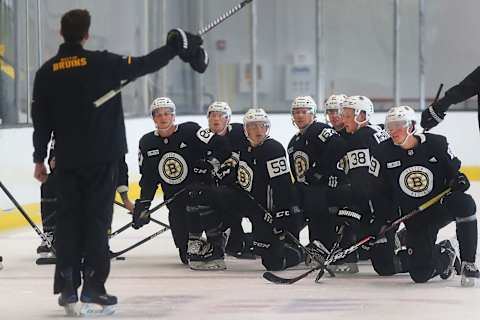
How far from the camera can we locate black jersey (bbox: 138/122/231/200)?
7180mm

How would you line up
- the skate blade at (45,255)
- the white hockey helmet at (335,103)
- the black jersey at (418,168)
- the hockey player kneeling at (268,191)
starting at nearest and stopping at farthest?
the black jersey at (418,168) → the hockey player kneeling at (268,191) → the white hockey helmet at (335,103) → the skate blade at (45,255)

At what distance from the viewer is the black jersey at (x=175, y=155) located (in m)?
7.18

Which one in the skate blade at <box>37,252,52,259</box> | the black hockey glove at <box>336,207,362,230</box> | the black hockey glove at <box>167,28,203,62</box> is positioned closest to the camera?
the black hockey glove at <box>167,28,203,62</box>

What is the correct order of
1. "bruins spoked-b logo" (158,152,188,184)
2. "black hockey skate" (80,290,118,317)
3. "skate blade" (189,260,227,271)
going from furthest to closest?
"bruins spoked-b logo" (158,152,188,184)
"skate blade" (189,260,227,271)
"black hockey skate" (80,290,118,317)

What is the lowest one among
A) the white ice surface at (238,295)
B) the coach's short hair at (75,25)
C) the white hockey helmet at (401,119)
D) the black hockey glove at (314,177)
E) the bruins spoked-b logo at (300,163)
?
the white ice surface at (238,295)

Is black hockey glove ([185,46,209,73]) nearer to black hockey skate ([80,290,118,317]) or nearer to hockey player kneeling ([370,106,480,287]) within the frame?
black hockey skate ([80,290,118,317])

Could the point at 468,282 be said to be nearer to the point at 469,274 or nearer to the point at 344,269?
the point at 469,274

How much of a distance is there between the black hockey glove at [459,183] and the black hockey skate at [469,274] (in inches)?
12.9

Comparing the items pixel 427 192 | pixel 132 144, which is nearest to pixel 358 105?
pixel 427 192

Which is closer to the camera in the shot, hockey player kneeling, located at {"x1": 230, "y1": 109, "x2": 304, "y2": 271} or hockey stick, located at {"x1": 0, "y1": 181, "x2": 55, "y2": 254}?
hockey player kneeling, located at {"x1": 230, "y1": 109, "x2": 304, "y2": 271}

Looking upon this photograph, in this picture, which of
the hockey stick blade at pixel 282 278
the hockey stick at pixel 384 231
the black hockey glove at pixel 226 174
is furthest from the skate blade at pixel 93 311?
the black hockey glove at pixel 226 174

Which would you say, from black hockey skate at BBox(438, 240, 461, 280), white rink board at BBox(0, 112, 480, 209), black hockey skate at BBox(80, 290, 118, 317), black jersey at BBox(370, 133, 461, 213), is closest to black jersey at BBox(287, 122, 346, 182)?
black jersey at BBox(370, 133, 461, 213)

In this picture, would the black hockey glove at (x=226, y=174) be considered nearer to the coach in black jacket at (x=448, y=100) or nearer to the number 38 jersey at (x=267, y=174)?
the number 38 jersey at (x=267, y=174)

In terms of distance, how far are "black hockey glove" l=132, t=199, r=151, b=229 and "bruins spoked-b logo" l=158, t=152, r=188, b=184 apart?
0.72ft
